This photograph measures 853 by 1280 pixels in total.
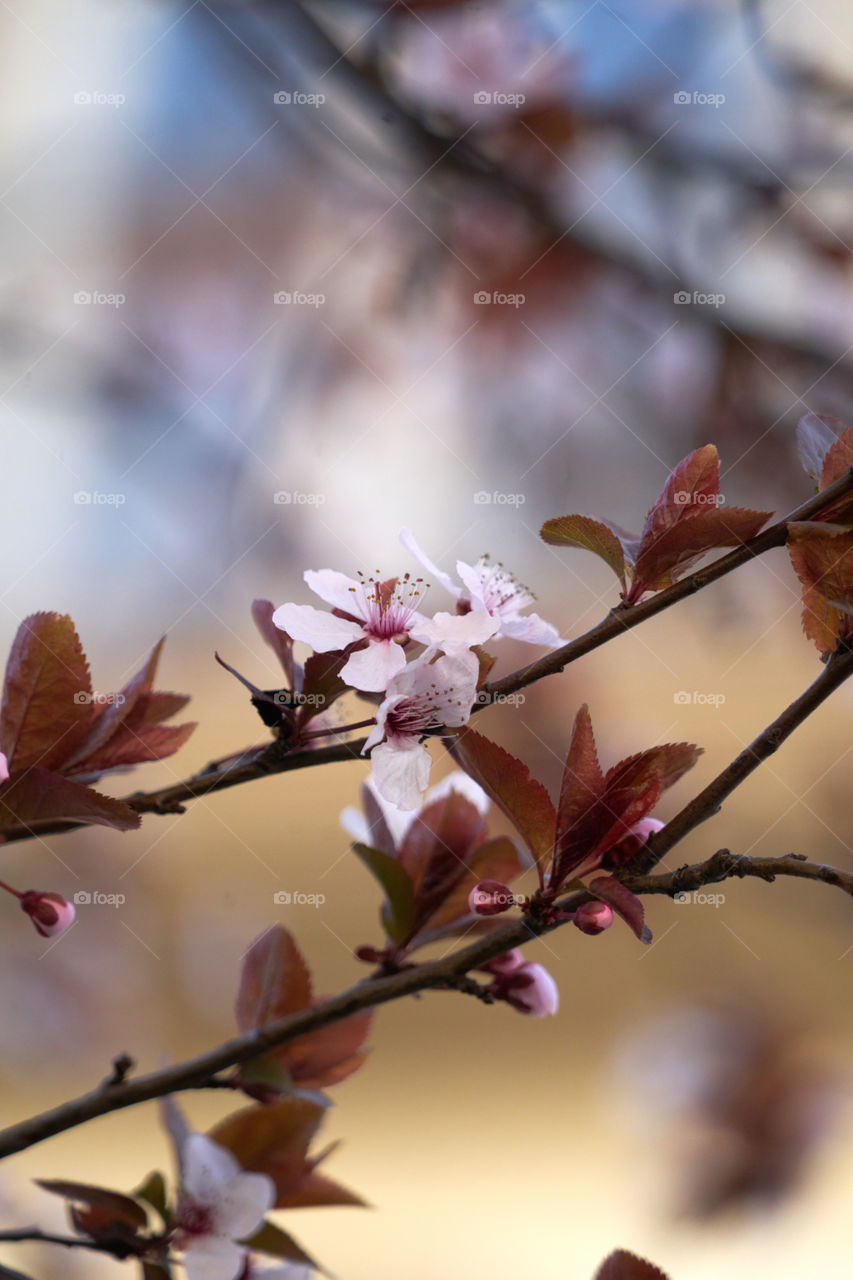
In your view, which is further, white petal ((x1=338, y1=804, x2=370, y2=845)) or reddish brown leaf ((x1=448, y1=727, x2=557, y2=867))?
white petal ((x1=338, y1=804, x2=370, y2=845))

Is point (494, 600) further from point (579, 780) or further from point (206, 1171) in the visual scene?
point (206, 1171)

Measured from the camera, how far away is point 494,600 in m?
0.43

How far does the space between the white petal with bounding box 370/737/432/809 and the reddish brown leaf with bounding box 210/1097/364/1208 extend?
0.12m

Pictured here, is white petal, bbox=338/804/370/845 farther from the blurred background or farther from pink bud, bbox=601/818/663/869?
the blurred background

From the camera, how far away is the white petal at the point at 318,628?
0.34 m

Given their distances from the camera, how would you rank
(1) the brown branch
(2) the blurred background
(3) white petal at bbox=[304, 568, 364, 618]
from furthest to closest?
1. (2) the blurred background
2. (3) white petal at bbox=[304, 568, 364, 618]
3. (1) the brown branch

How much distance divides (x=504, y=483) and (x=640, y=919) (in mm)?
1175

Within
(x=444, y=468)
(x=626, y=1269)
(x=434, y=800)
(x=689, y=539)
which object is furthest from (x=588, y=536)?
(x=444, y=468)

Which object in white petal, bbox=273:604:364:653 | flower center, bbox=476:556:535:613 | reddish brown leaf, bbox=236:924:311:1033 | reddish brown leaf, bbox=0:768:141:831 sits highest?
flower center, bbox=476:556:535:613

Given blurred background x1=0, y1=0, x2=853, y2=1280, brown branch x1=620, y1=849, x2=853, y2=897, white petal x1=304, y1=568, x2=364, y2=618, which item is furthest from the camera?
blurred background x1=0, y1=0, x2=853, y2=1280

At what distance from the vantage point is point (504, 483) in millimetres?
1408

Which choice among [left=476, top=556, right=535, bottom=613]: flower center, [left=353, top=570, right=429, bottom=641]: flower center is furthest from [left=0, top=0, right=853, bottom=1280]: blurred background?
[left=353, top=570, right=429, bottom=641]: flower center

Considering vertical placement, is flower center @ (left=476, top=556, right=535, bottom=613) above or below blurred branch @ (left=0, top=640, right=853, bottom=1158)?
above

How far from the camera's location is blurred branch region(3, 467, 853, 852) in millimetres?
322
